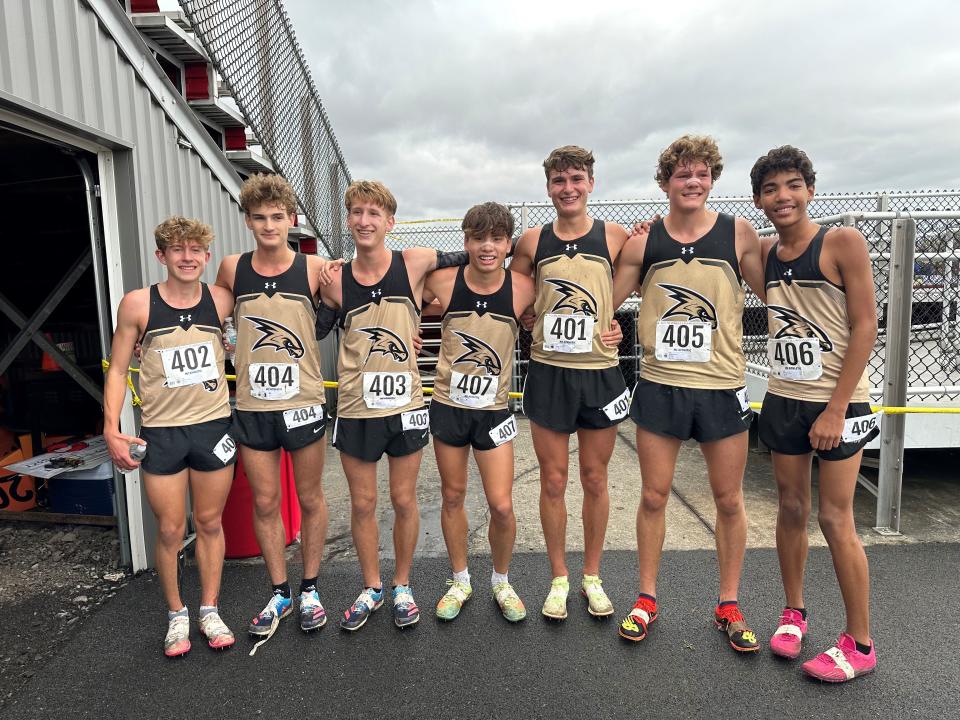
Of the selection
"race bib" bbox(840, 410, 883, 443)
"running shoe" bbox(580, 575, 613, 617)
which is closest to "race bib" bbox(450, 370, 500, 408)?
"running shoe" bbox(580, 575, 613, 617)

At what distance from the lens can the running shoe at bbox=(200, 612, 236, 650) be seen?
2.94 metres

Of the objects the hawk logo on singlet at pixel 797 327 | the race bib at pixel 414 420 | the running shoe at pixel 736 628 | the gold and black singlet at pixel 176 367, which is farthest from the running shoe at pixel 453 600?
the hawk logo on singlet at pixel 797 327

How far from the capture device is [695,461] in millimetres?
6109

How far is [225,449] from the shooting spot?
298 cm

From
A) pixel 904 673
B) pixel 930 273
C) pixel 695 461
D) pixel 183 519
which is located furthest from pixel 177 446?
pixel 930 273

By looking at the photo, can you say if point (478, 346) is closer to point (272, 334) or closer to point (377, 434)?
point (377, 434)

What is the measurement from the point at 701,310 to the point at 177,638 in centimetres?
301

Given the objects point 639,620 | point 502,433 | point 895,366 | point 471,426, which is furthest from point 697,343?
point 895,366

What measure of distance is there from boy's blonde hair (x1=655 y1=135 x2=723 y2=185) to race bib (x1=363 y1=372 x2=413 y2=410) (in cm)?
165

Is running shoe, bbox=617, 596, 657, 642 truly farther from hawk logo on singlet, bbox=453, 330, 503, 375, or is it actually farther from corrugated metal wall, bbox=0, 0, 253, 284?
corrugated metal wall, bbox=0, 0, 253, 284

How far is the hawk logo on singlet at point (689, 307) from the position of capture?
2.79 m

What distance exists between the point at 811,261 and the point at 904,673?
187 cm

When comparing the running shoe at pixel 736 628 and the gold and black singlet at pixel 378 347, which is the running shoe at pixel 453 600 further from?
the running shoe at pixel 736 628

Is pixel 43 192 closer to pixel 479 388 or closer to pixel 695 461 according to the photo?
pixel 479 388
